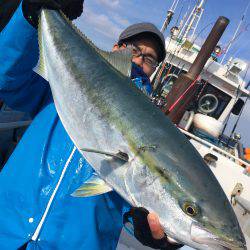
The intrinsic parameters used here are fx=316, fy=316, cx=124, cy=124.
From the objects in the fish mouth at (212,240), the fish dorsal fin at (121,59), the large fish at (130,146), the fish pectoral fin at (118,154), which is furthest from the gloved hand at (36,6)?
the fish mouth at (212,240)

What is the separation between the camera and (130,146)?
5.25 feet

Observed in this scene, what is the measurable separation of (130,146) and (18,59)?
0.99 metres

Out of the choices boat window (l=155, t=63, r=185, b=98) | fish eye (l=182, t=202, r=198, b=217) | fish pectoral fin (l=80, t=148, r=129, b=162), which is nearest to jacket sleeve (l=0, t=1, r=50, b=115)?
fish pectoral fin (l=80, t=148, r=129, b=162)

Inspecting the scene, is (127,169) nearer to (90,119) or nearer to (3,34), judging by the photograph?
(90,119)

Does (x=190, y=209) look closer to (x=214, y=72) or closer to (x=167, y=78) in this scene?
(x=167, y=78)

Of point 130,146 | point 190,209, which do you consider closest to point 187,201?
point 190,209

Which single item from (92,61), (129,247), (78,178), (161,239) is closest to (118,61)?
(92,61)

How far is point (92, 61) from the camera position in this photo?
1.95 m

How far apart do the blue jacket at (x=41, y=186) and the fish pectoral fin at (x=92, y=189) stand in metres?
0.30

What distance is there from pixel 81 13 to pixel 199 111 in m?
7.20

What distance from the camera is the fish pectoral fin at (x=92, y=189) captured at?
62.6 inches

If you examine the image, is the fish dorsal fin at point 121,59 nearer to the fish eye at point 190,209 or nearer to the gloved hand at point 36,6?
the gloved hand at point 36,6

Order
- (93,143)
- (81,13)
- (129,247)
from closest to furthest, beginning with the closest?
(93,143) < (81,13) < (129,247)

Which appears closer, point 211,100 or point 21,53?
point 21,53
